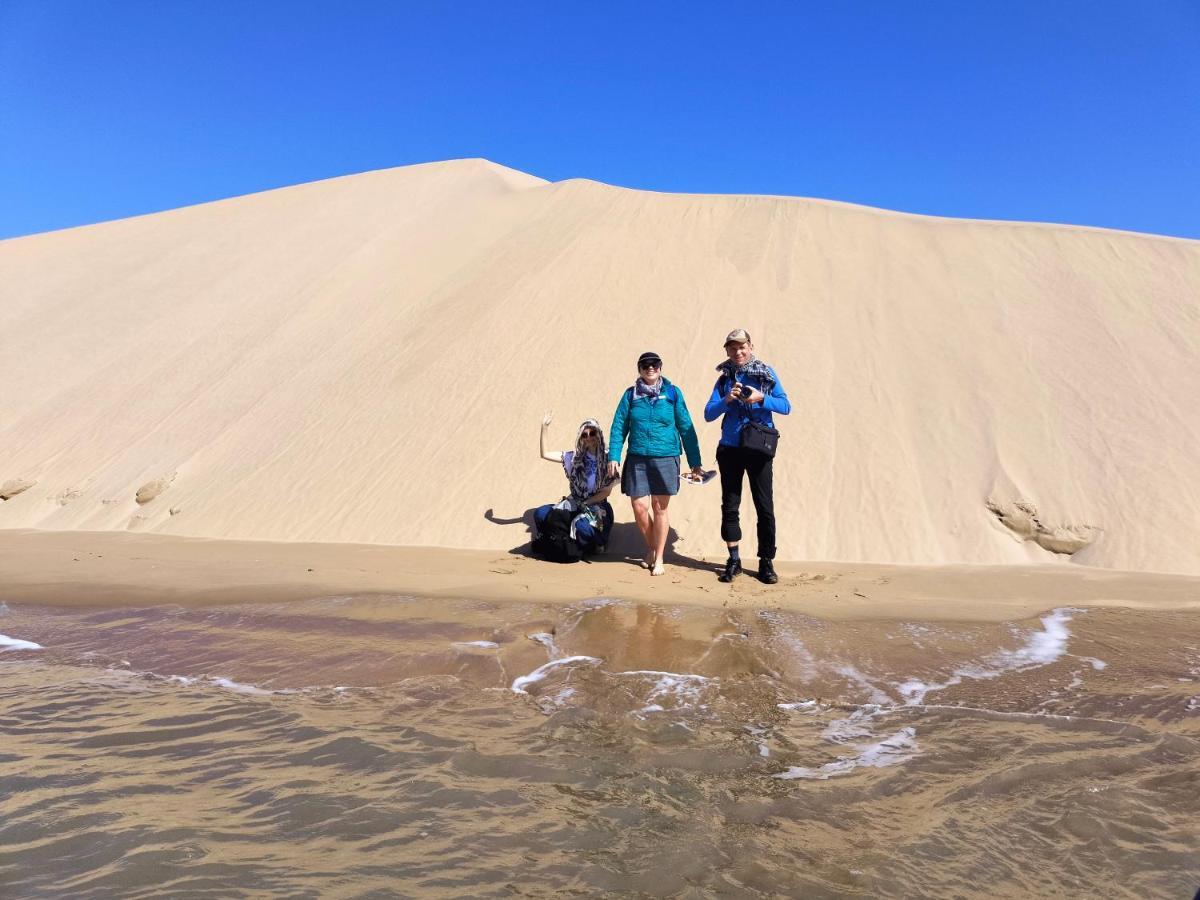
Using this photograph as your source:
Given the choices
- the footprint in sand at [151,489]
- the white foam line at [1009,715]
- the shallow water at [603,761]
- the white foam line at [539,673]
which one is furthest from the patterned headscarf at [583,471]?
the footprint in sand at [151,489]

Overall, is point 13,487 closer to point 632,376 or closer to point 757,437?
point 632,376

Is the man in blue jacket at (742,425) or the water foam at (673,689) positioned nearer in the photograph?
the water foam at (673,689)

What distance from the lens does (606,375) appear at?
9.15 metres

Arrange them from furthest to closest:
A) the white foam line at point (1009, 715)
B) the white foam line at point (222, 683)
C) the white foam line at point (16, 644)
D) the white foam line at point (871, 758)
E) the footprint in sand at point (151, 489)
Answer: the footprint in sand at point (151, 489)
the white foam line at point (16, 644)
the white foam line at point (222, 683)
the white foam line at point (1009, 715)
the white foam line at point (871, 758)

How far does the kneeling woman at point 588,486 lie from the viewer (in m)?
6.69

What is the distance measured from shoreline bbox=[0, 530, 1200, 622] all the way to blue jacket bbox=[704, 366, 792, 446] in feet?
3.55

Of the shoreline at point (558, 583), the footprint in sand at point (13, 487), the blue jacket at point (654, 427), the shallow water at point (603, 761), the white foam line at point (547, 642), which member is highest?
the blue jacket at point (654, 427)

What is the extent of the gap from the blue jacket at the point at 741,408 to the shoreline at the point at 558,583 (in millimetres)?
1083

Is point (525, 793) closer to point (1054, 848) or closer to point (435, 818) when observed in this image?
point (435, 818)

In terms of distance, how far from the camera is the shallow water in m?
2.24

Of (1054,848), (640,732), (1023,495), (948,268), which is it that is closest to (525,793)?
(640,732)

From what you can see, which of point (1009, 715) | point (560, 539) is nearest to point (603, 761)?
point (1009, 715)

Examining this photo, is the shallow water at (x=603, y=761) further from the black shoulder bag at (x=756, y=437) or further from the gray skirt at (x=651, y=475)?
the gray skirt at (x=651, y=475)

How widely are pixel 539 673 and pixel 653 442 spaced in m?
2.49
